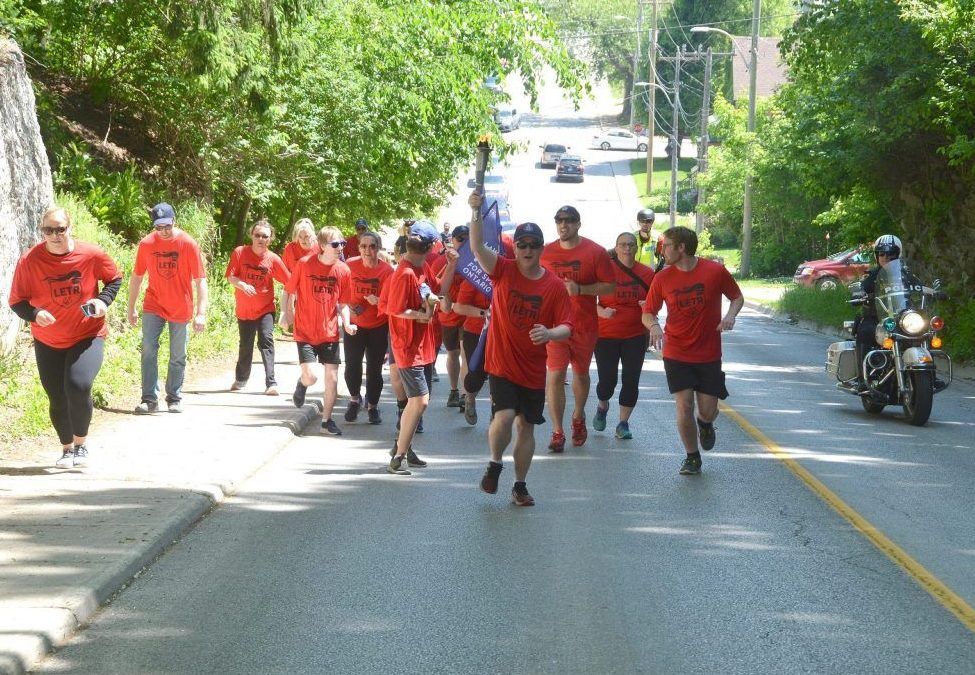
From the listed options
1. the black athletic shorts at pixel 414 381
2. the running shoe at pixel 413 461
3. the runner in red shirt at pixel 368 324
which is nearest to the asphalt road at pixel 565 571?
the running shoe at pixel 413 461

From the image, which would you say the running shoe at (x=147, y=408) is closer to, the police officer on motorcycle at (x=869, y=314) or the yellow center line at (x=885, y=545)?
the yellow center line at (x=885, y=545)

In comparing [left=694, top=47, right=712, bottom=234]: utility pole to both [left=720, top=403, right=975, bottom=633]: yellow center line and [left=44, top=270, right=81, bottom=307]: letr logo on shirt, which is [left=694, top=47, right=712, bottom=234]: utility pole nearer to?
[left=720, top=403, right=975, bottom=633]: yellow center line

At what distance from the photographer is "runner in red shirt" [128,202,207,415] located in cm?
1264

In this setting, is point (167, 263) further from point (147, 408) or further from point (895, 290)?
point (895, 290)

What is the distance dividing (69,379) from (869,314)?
8.34 meters

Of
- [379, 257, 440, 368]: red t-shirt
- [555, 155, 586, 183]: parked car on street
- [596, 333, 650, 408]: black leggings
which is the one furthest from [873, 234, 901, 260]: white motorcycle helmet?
[555, 155, 586, 183]: parked car on street

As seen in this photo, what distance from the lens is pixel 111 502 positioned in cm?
859

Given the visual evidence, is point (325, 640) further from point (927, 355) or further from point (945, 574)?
point (927, 355)

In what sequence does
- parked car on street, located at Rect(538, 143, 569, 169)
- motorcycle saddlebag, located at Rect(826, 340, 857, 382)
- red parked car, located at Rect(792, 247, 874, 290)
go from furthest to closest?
1. parked car on street, located at Rect(538, 143, 569, 169)
2. red parked car, located at Rect(792, 247, 874, 290)
3. motorcycle saddlebag, located at Rect(826, 340, 857, 382)

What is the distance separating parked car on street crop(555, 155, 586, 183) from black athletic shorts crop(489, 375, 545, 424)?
218 feet

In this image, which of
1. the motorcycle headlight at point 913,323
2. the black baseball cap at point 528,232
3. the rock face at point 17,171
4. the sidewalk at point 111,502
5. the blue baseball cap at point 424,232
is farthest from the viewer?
the rock face at point 17,171

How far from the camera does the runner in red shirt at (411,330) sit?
1030 centimetres

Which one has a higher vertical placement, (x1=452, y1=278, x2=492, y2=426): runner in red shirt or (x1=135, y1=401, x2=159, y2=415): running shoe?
(x1=452, y1=278, x2=492, y2=426): runner in red shirt

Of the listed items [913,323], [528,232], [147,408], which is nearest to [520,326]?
[528,232]
